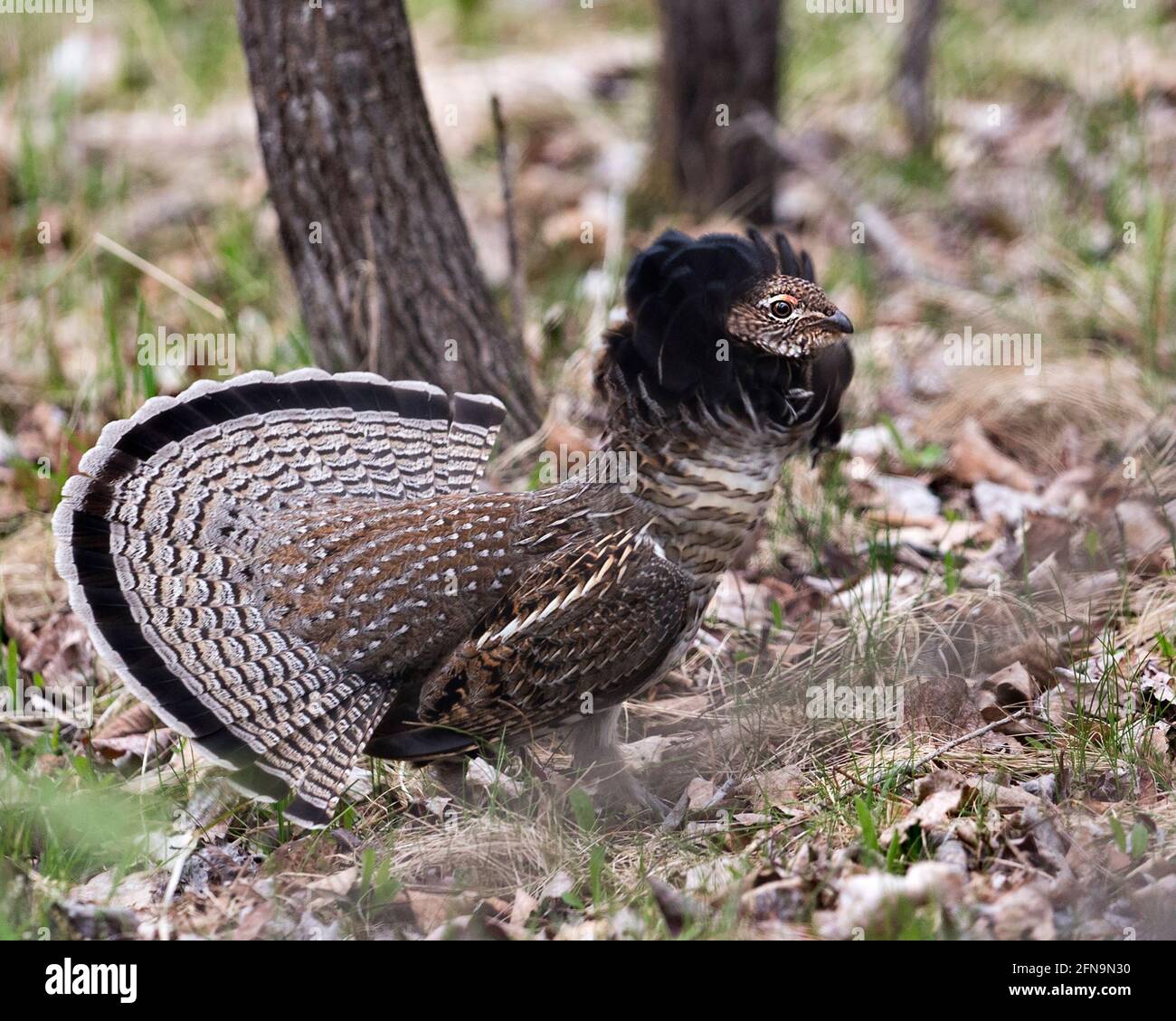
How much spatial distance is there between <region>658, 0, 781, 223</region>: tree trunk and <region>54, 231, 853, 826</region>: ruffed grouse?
4358 mm

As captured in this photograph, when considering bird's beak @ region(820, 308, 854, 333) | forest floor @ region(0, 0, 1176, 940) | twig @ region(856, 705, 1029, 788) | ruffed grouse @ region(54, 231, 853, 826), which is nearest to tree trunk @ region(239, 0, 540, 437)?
forest floor @ region(0, 0, 1176, 940)

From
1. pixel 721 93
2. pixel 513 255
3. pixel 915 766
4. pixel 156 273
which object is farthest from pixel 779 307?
pixel 721 93

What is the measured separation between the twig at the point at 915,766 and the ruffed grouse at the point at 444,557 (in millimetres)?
739

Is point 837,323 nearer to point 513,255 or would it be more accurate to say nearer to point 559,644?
Answer: point 559,644

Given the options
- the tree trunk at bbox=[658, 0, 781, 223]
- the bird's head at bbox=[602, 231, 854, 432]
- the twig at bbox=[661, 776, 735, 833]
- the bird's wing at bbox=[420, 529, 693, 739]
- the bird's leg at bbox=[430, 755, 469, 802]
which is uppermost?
the tree trunk at bbox=[658, 0, 781, 223]

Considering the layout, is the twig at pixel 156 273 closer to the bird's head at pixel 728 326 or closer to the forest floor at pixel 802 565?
the forest floor at pixel 802 565

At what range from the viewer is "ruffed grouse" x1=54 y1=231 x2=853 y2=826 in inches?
163

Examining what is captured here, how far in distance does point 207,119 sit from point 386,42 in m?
5.28

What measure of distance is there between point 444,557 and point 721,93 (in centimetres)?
516

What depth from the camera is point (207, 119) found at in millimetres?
10273

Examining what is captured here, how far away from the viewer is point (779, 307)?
4.14 metres

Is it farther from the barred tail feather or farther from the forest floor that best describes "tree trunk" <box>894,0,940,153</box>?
the barred tail feather
